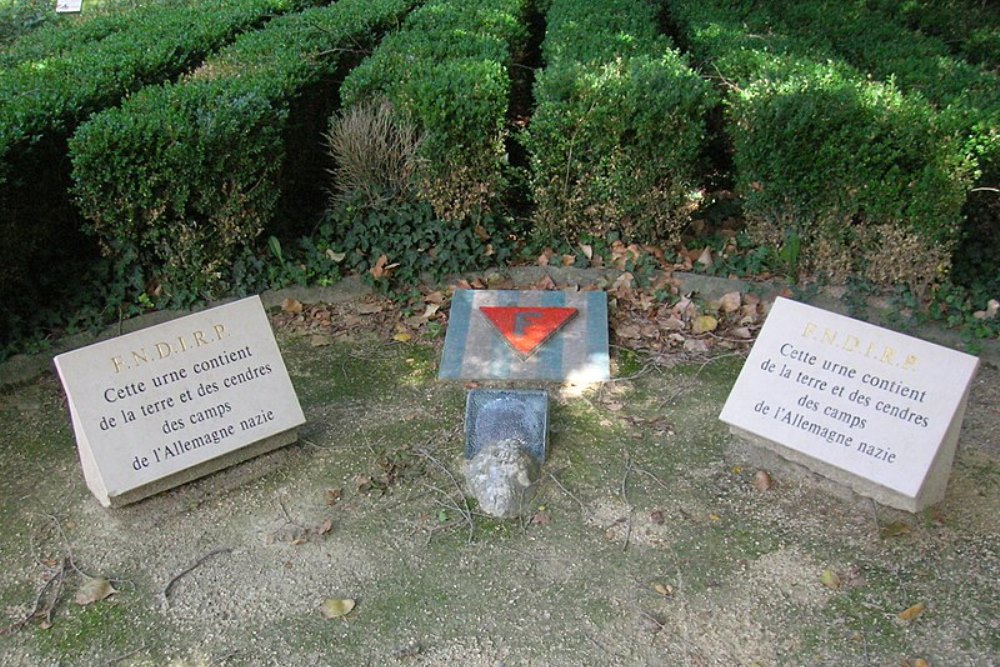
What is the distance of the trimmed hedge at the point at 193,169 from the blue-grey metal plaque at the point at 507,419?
191 cm

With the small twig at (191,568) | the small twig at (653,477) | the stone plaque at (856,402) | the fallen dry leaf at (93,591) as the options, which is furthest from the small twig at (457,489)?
the fallen dry leaf at (93,591)

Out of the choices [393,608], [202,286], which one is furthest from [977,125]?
[202,286]

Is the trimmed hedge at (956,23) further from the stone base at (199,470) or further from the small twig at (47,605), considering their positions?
the small twig at (47,605)

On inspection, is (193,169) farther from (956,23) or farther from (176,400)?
(956,23)

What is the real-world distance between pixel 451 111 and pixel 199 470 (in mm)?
2477

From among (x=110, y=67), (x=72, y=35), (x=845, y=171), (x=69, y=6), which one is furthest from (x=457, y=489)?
(x=69, y=6)

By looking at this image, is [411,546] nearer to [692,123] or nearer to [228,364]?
[228,364]

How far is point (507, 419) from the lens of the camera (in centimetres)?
385

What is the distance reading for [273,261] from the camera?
5168 mm

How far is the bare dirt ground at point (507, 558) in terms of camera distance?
2.96 meters

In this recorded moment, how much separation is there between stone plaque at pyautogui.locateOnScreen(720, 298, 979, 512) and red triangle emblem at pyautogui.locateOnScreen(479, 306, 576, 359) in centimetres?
124

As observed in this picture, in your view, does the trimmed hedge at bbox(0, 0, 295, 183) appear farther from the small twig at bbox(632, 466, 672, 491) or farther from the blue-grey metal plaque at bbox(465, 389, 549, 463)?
the small twig at bbox(632, 466, 672, 491)

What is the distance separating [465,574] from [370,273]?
Result: 2364mm

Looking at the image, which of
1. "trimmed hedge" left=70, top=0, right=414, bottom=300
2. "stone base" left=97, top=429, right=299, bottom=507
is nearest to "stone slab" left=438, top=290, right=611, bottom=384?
"stone base" left=97, top=429, right=299, bottom=507
